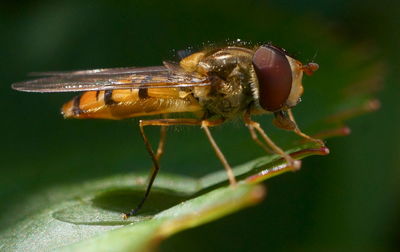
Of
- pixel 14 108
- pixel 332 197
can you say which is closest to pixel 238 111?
pixel 332 197

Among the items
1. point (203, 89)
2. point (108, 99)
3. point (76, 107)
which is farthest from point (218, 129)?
point (76, 107)

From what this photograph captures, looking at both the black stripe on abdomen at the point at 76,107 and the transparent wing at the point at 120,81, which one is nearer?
the transparent wing at the point at 120,81

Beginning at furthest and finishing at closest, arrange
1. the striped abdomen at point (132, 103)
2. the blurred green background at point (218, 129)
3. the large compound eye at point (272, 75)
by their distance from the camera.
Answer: the blurred green background at point (218, 129), the striped abdomen at point (132, 103), the large compound eye at point (272, 75)

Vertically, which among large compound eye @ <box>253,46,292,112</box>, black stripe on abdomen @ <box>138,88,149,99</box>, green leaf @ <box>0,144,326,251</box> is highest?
black stripe on abdomen @ <box>138,88,149,99</box>

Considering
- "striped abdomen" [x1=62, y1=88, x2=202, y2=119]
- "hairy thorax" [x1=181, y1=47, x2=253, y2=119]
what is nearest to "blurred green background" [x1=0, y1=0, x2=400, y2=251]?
"striped abdomen" [x1=62, y1=88, x2=202, y2=119]

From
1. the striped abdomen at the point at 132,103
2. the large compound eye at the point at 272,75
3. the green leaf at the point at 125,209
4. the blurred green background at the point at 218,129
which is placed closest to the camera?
the green leaf at the point at 125,209

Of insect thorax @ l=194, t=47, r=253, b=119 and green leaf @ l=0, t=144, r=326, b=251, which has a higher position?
insect thorax @ l=194, t=47, r=253, b=119

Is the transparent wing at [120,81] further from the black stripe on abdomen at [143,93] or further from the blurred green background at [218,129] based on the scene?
the blurred green background at [218,129]

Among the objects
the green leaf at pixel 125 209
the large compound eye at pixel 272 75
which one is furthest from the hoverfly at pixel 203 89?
the green leaf at pixel 125 209

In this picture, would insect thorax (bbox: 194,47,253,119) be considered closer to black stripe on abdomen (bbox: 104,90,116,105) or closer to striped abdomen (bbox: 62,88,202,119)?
striped abdomen (bbox: 62,88,202,119)
